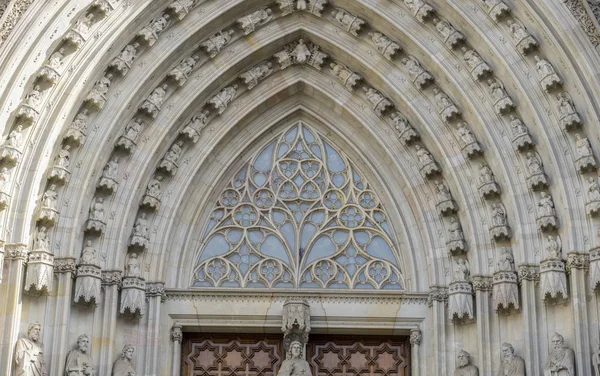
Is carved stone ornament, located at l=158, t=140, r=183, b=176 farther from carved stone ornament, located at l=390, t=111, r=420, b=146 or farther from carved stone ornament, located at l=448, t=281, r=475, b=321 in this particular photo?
carved stone ornament, located at l=448, t=281, r=475, b=321

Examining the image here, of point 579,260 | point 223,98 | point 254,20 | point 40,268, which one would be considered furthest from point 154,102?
point 579,260

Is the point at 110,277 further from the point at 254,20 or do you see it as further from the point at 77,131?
the point at 254,20

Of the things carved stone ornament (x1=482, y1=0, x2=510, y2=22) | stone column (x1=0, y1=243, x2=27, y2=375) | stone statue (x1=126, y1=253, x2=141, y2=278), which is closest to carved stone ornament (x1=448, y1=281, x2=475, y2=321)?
carved stone ornament (x1=482, y1=0, x2=510, y2=22)

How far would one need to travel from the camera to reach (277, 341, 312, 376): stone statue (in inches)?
700

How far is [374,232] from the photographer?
1903 cm

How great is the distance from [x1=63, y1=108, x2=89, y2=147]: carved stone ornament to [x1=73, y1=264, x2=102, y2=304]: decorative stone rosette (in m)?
1.66

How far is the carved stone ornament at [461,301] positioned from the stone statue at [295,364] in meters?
2.05

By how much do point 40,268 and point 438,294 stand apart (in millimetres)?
5315

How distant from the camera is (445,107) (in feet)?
60.5

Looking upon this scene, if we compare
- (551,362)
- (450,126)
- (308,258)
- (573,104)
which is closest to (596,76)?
(573,104)

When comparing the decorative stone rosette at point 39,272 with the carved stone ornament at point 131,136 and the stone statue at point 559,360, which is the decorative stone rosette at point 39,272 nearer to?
the carved stone ornament at point 131,136

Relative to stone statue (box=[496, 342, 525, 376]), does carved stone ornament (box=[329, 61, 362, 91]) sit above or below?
above

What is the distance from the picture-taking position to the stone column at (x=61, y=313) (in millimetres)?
16859

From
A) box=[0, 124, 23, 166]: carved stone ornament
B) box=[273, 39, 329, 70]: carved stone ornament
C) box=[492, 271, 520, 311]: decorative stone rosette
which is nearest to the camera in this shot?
box=[0, 124, 23, 166]: carved stone ornament
